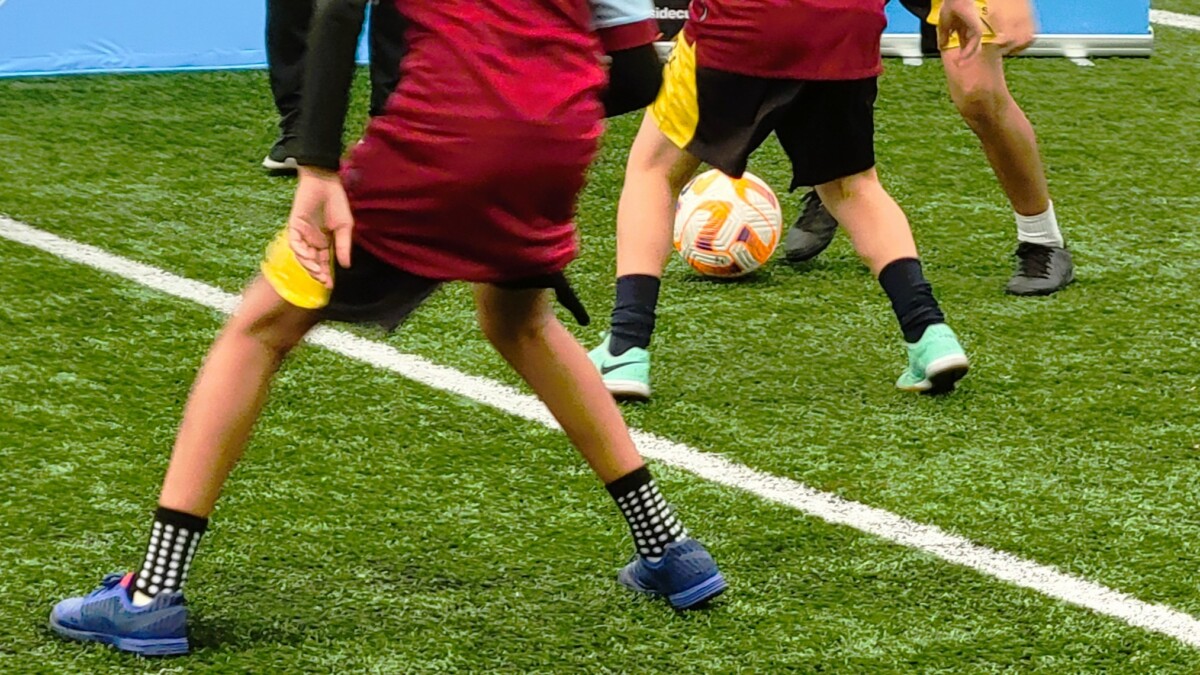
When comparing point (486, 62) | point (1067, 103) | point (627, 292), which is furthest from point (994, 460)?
point (1067, 103)

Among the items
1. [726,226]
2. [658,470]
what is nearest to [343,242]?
[658,470]

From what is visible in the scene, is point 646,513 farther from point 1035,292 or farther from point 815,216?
point 815,216

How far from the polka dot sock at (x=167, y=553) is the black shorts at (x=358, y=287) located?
38 centimetres

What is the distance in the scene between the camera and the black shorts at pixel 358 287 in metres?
2.77

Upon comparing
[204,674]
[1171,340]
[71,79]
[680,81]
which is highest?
[680,81]

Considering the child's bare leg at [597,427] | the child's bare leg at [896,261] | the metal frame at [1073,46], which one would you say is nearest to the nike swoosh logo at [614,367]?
the child's bare leg at [896,261]

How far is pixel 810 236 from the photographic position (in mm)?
5273

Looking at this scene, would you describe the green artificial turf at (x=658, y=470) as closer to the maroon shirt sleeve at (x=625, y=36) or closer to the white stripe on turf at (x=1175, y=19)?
the maroon shirt sleeve at (x=625, y=36)

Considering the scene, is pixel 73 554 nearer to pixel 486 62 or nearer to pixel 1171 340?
pixel 486 62

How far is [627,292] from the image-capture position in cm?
430

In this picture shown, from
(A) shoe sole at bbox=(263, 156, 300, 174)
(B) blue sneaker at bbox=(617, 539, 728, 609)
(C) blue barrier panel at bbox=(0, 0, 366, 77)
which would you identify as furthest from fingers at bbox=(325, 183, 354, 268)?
(C) blue barrier panel at bbox=(0, 0, 366, 77)

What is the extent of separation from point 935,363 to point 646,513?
4.12ft

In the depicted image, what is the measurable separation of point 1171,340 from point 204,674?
2790 mm

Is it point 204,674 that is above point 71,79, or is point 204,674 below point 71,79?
above
